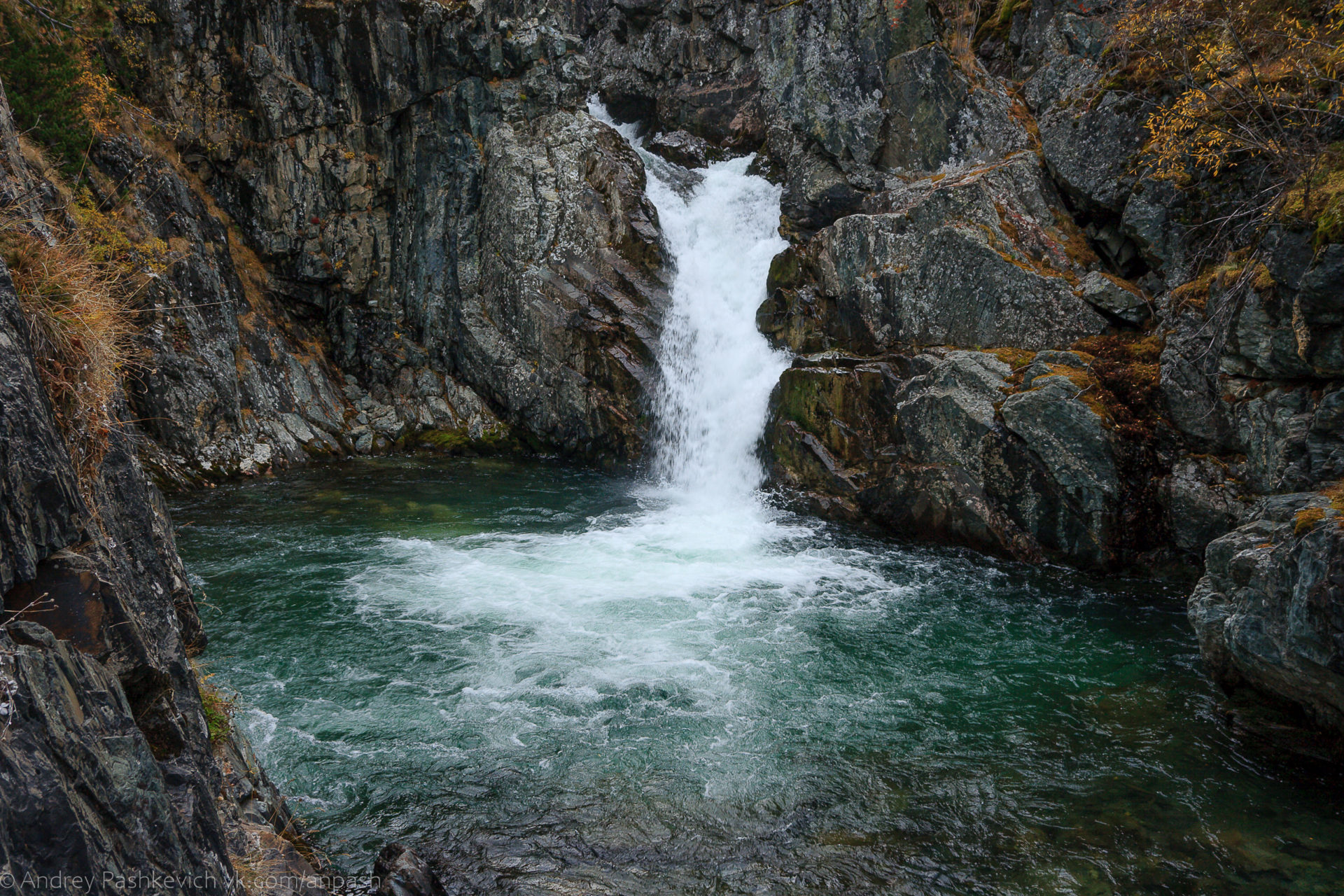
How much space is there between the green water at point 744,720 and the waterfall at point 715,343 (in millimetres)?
4599

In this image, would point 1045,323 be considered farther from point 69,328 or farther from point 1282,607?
point 69,328

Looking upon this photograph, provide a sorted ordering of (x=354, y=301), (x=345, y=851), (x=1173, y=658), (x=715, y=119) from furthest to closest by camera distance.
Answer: (x=715, y=119)
(x=354, y=301)
(x=1173, y=658)
(x=345, y=851)

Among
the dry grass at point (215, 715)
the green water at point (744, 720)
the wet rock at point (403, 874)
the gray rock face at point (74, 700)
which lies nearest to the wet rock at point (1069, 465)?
the green water at point (744, 720)

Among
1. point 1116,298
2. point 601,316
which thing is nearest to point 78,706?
point 1116,298

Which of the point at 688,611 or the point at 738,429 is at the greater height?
the point at 738,429

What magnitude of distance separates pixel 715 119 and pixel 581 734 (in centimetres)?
2627

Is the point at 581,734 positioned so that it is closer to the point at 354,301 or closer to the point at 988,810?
the point at 988,810

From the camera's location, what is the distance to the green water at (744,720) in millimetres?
6734

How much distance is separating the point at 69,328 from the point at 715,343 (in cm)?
1756

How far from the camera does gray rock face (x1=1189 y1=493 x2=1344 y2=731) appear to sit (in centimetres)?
741

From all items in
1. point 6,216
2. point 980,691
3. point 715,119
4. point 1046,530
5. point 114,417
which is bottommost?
point 980,691

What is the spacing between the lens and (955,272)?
16.3 metres

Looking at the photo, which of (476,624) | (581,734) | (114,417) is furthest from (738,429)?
(114,417)

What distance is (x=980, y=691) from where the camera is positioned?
389 inches
